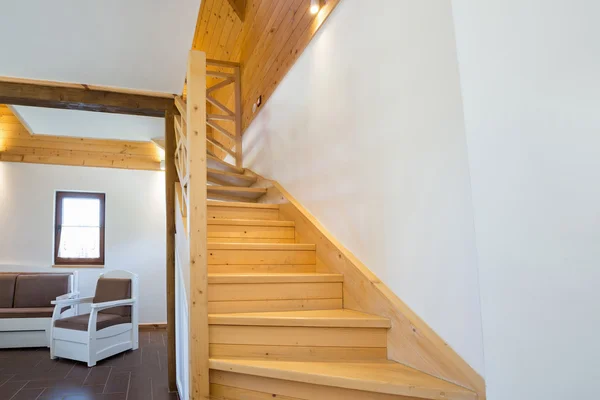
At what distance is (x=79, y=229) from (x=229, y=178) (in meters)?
3.32

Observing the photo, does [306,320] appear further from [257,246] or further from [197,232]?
[257,246]

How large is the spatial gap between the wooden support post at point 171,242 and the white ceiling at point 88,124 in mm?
955

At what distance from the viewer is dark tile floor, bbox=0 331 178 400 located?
321 cm

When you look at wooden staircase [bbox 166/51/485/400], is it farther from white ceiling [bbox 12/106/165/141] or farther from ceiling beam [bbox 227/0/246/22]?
ceiling beam [bbox 227/0/246/22]

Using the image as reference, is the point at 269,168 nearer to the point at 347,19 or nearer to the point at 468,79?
the point at 347,19

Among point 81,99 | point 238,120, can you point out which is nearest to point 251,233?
point 81,99

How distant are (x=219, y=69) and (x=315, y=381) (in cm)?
562

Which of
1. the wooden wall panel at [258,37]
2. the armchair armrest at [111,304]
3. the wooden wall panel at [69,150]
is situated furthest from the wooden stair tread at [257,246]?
the wooden wall panel at [69,150]

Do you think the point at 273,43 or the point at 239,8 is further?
the point at 239,8

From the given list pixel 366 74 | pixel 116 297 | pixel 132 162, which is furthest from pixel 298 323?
pixel 132 162

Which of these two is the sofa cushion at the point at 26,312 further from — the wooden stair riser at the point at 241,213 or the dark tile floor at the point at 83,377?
the wooden stair riser at the point at 241,213

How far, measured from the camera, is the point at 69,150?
603cm

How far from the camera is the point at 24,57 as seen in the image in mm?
2955

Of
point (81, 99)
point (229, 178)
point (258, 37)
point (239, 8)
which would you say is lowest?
point (229, 178)
